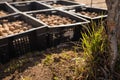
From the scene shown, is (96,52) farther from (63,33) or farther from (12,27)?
(12,27)

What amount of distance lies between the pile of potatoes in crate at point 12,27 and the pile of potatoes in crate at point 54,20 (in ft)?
1.57

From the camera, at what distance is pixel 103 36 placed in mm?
2781

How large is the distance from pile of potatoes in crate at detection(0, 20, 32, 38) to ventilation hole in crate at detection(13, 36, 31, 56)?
0.39m

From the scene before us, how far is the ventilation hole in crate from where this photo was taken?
345 centimetres

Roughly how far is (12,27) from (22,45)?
0.76m

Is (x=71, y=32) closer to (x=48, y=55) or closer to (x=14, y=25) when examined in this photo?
(x=48, y=55)

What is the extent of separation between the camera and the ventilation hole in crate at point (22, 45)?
136 inches

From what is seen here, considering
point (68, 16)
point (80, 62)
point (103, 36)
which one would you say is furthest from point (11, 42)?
point (68, 16)

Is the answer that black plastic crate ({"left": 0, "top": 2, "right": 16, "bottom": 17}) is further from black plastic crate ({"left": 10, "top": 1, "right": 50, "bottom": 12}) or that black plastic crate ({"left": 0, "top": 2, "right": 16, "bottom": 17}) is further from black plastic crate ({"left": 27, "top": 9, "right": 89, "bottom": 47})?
black plastic crate ({"left": 27, "top": 9, "right": 89, "bottom": 47})

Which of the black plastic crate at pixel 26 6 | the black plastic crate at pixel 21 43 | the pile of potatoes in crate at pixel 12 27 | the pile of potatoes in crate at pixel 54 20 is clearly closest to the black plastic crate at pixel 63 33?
the black plastic crate at pixel 21 43

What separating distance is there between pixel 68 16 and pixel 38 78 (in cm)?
222

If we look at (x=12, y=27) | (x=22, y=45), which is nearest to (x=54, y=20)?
(x=12, y=27)

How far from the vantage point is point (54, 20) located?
15.2ft

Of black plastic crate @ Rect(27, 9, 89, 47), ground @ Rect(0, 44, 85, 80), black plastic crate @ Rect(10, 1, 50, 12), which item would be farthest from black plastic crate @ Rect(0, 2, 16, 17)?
ground @ Rect(0, 44, 85, 80)
